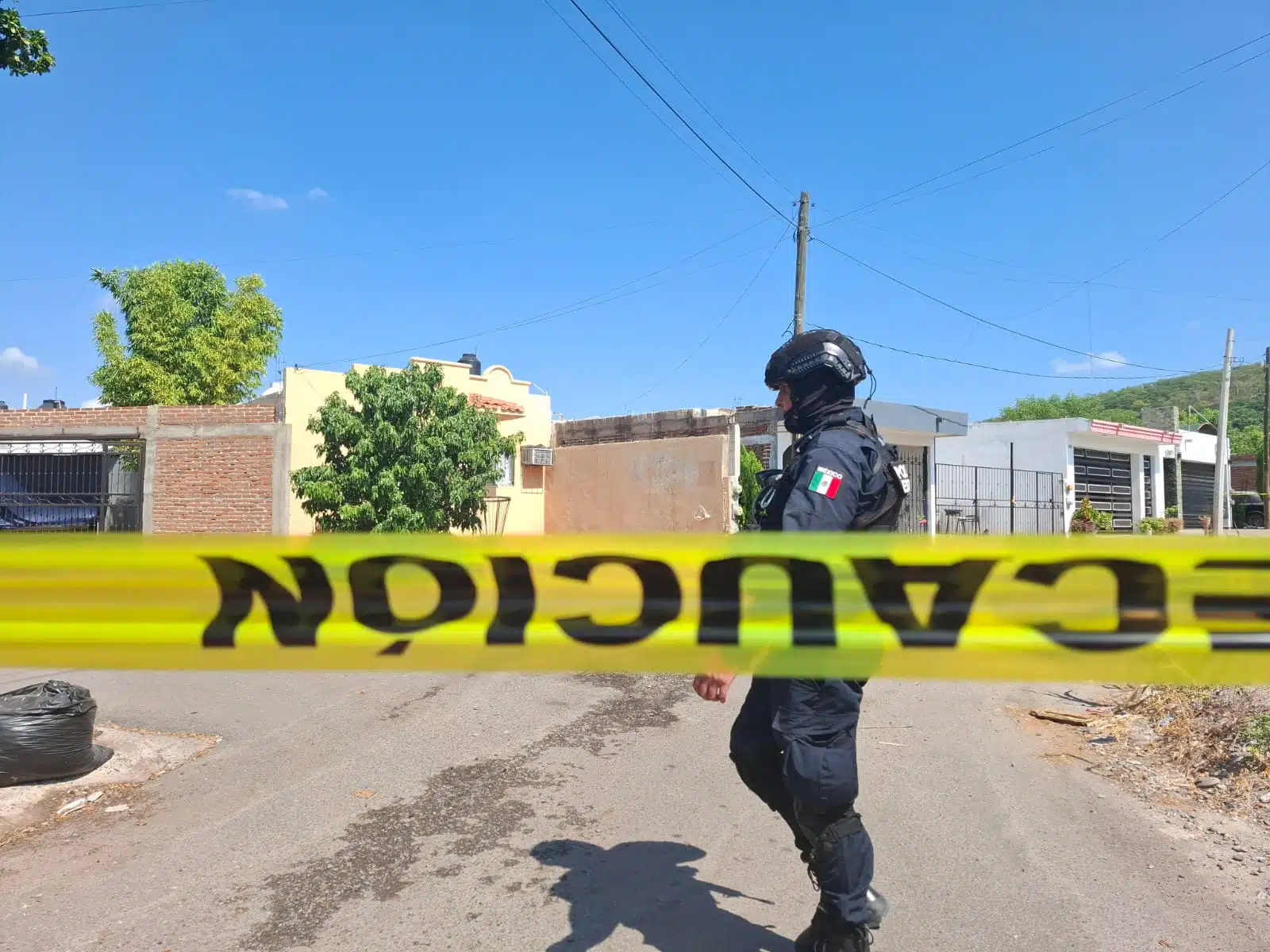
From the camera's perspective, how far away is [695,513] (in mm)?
18609

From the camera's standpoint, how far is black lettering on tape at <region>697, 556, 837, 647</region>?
240 centimetres

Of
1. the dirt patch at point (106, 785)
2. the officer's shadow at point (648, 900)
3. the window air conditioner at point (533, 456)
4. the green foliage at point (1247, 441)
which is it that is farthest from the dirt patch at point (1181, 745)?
the green foliage at point (1247, 441)

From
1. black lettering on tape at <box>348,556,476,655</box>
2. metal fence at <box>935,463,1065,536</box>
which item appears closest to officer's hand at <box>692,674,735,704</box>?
black lettering on tape at <box>348,556,476,655</box>

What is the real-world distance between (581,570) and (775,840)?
1858 millimetres

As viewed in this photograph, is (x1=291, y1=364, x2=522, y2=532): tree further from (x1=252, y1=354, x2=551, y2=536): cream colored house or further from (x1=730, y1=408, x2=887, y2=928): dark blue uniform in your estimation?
(x1=730, y1=408, x2=887, y2=928): dark blue uniform

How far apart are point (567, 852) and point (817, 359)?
→ 216 cm

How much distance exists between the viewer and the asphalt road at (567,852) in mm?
2877

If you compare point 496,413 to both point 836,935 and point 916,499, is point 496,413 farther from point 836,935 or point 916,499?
point 836,935

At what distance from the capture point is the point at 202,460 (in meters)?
16.6

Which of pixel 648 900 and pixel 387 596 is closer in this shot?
pixel 387 596

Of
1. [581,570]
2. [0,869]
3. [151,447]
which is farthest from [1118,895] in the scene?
[151,447]

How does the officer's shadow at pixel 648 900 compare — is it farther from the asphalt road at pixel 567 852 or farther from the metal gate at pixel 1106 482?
the metal gate at pixel 1106 482

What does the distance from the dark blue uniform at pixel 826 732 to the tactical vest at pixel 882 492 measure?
0.04ft

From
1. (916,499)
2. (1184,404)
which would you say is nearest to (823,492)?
(916,499)
